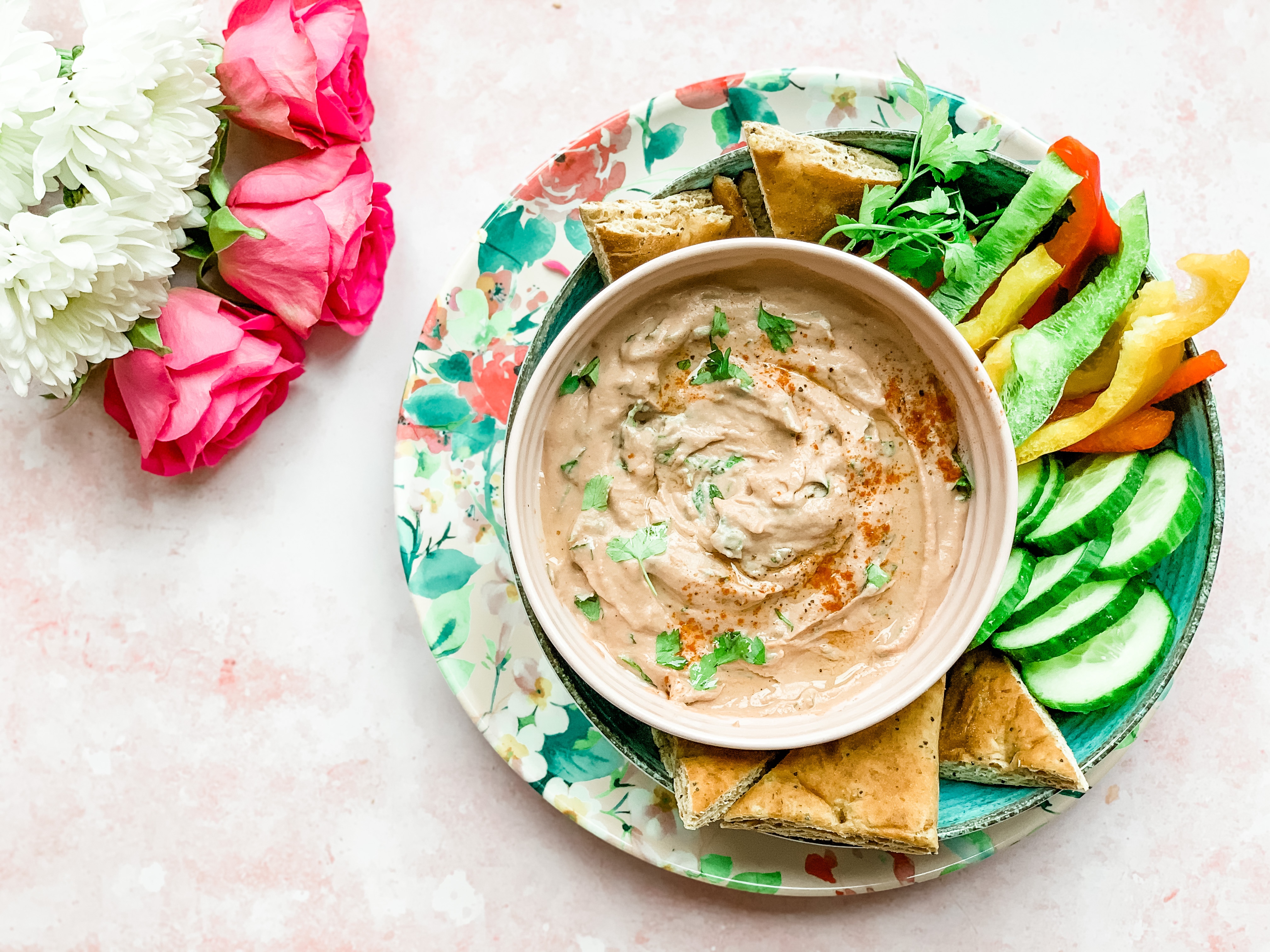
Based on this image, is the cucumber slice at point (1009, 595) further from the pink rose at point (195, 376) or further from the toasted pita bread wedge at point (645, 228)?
the pink rose at point (195, 376)

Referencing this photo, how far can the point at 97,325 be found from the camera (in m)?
2.34

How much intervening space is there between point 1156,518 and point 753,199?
1.14 metres

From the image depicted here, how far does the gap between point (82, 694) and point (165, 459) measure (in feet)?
2.66

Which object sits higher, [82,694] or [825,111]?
[825,111]

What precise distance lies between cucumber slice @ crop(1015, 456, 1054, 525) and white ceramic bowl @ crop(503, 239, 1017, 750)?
163 millimetres

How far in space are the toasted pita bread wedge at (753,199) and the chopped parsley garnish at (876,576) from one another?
77 cm

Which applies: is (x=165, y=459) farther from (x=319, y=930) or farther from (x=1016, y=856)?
(x=1016, y=856)

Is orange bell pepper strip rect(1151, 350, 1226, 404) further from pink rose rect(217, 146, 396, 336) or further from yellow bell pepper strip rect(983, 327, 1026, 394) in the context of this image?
pink rose rect(217, 146, 396, 336)

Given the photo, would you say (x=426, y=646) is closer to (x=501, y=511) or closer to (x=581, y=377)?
(x=501, y=511)

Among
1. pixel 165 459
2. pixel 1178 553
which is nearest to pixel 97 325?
pixel 165 459

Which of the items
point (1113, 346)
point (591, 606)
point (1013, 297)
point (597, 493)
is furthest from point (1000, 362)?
point (591, 606)

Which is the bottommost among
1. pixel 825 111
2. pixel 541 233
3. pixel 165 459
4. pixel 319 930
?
pixel 319 930

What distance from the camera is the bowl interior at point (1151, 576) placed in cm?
210

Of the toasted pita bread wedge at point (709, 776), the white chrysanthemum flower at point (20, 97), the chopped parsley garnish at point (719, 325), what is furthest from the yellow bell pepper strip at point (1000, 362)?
the white chrysanthemum flower at point (20, 97)
